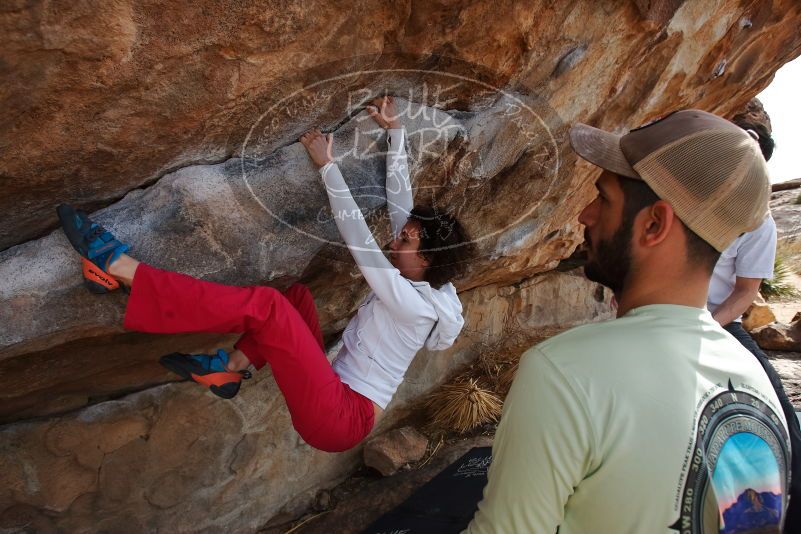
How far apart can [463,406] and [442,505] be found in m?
1.23

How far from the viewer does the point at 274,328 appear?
2.42m

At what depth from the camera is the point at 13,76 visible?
1.94m

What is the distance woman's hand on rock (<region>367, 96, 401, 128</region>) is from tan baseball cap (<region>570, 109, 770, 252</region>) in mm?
1438

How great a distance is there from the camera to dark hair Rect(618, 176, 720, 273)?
1490mm

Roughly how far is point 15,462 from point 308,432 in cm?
149

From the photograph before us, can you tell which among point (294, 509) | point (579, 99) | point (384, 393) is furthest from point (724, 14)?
point (294, 509)

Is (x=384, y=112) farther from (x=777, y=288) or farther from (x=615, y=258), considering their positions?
(x=777, y=288)

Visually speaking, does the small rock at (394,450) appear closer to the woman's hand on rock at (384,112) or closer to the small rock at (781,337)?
the woman's hand on rock at (384,112)

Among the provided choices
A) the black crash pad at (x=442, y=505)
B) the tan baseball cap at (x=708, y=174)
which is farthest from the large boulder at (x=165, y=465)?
the tan baseball cap at (x=708, y=174)

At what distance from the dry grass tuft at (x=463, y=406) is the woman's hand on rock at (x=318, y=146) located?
2906 millimetres

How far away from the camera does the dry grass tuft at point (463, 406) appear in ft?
16.0

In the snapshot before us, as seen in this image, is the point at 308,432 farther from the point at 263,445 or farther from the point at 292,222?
the point at 263,445

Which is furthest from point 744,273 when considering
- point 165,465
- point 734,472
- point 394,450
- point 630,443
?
point 165,465

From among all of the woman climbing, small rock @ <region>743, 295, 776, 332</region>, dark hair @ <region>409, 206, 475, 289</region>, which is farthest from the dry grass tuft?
small rock @ <region>743, 295, 776, 332</region>
